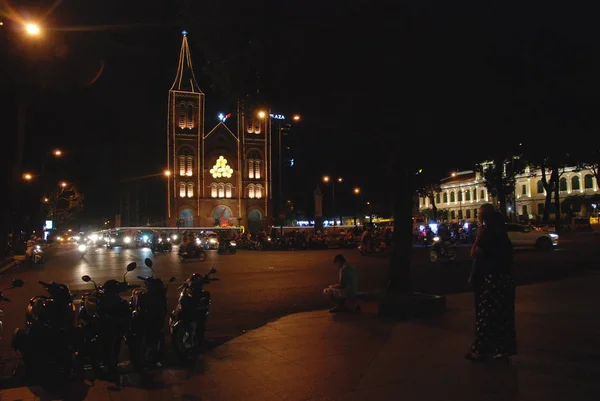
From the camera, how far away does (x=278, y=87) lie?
9.15 metres

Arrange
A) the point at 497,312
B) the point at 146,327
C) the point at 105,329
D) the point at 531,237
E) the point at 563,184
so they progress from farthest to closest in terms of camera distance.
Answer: the point at 563,184, the point at 531,237, the point at 146,327, the point at 105,329, the point at 497,312

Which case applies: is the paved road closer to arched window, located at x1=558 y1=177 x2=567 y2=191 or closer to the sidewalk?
the sidewalk

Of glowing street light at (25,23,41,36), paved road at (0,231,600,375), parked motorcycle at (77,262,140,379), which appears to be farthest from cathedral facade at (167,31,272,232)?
parked motorcycle at (77,262,140,379)

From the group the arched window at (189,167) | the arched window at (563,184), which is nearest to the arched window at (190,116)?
the arched window at (189,167)

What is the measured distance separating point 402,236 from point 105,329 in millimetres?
5843

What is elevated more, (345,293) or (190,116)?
(190,116)

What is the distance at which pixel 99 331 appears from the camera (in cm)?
603

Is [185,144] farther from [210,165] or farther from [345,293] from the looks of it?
[345,293]

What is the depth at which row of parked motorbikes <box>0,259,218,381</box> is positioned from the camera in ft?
19.0

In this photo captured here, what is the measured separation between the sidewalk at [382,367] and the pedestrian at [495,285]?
29 centimetres

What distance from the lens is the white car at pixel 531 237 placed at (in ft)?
96.5

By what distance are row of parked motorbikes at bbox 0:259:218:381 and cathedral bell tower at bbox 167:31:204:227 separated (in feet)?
233

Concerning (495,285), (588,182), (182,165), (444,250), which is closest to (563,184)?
(588,182)

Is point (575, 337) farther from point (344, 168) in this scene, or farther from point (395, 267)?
point (344, 168)
